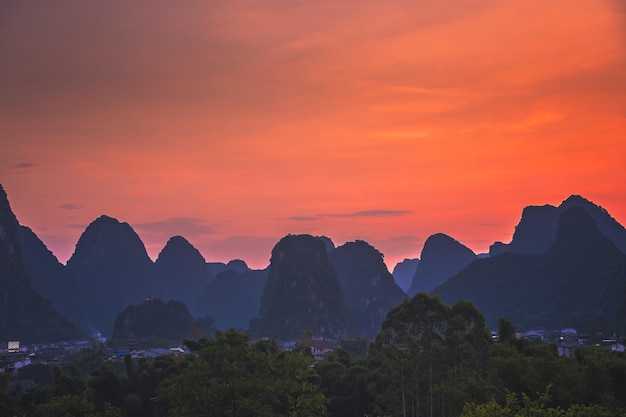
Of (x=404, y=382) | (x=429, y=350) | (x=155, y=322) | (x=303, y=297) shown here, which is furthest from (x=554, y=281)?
(x=404, y=382)

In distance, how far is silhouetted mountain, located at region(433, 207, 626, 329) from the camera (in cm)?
13012

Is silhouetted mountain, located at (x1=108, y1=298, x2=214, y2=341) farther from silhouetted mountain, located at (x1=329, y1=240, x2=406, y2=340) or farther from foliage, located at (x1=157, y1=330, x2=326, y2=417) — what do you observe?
foliage, located at (x1=157, y1=330, x2=326, y2=417)

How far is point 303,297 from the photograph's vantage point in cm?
14100

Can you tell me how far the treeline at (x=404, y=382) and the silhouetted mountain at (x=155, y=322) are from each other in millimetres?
87764

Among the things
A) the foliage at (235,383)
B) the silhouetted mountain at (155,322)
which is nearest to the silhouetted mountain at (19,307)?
the silhouetted mountain at (155,322)

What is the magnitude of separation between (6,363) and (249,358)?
59.8 meters

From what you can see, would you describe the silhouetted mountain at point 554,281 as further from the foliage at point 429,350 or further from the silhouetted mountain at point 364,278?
the foliage at point 429,350

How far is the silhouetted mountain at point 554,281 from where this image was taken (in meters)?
130

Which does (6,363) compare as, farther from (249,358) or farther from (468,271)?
(468,271)

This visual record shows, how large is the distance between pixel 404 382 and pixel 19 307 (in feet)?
368

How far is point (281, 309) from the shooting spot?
140500 millimetres

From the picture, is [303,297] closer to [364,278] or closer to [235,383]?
[364,278]

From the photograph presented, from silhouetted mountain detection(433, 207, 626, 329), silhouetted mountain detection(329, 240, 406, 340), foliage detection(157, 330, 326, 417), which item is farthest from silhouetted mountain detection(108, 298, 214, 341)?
foliage detection(157, 330, 326, 417)

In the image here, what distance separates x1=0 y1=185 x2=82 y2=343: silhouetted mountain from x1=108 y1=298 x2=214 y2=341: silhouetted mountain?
8546 millimetres
